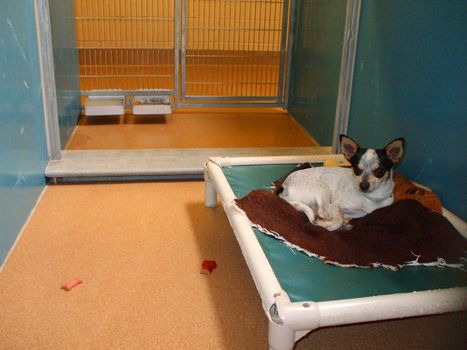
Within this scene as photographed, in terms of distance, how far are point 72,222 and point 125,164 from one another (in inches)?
26.6

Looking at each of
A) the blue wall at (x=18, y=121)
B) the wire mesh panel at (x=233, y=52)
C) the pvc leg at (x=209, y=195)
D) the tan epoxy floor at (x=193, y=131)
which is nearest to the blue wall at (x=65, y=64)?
the tan epoxy floor at (x=193, y=131)

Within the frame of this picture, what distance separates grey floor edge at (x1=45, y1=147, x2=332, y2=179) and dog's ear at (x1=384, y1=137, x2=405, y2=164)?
1293 mm

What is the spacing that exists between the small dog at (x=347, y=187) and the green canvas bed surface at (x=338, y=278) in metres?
0.37

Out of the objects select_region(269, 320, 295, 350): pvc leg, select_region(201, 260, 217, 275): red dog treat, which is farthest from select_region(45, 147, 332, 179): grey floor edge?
select_region(269, 320, 295, 350): pvc leg

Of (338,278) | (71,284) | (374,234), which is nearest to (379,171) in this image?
(374,234)

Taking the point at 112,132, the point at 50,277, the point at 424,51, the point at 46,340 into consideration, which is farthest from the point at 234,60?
the point at 46,340

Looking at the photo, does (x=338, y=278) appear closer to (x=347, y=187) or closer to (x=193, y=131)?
(x=347, y=187)

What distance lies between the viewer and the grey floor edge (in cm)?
327

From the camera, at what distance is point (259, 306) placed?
2102mm

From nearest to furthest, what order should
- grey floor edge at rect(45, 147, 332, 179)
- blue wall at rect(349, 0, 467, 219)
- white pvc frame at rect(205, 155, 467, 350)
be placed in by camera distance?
white pvc frame at rect(205, 155, 467, 350) → blue wall at rect(349, 0, 467, 219) → grey floor edge at rect(45, 147, 332, 179)

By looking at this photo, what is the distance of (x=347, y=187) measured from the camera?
→ 8.05ft

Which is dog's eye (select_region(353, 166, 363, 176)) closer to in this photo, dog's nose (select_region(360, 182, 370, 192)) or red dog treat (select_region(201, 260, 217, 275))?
dog's nose (select_region(360, 182, 370, 192))

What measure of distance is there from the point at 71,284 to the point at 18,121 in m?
0.97

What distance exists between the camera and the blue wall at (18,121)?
238 cm
